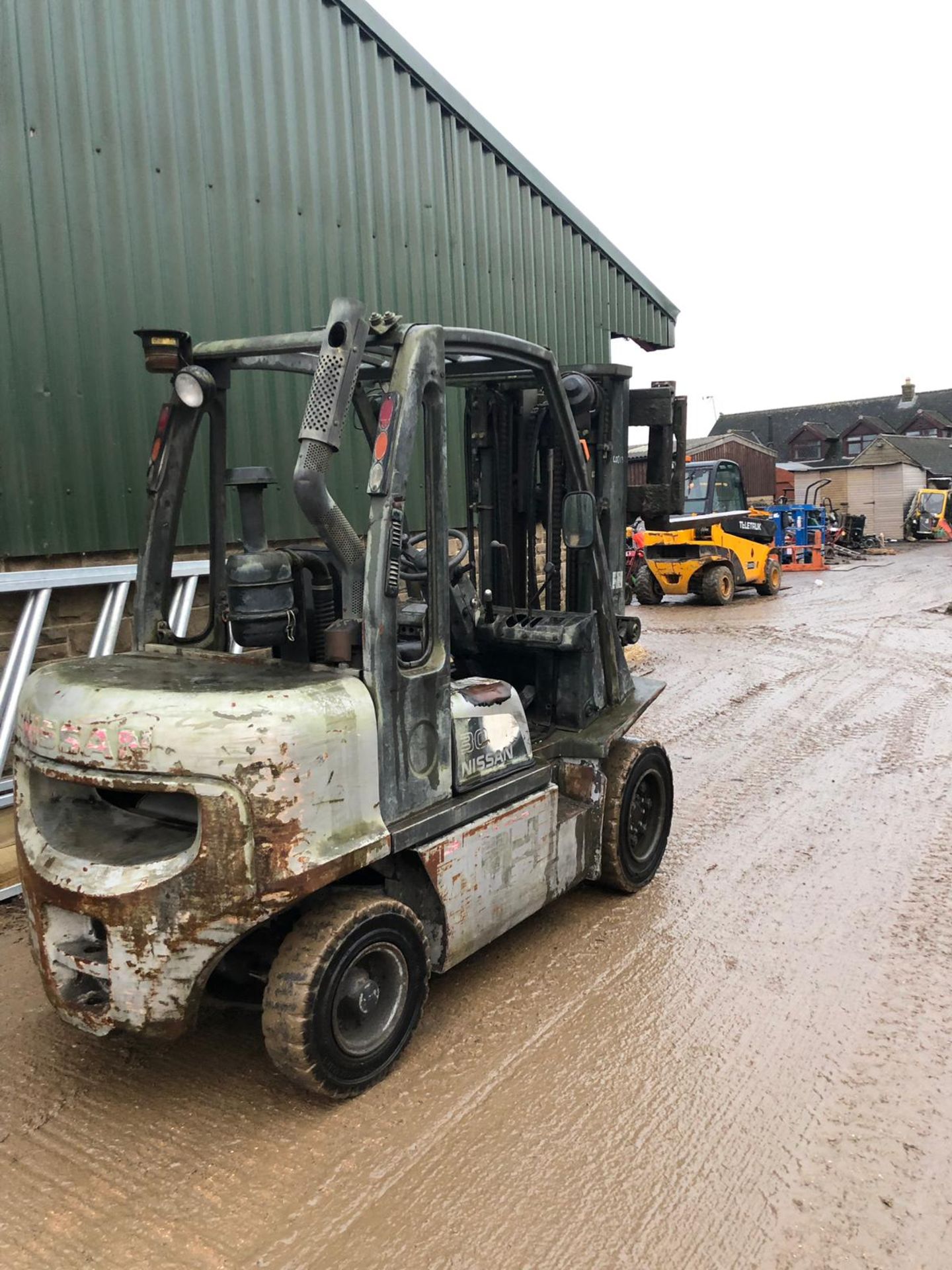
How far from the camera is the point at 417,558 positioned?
4.05m

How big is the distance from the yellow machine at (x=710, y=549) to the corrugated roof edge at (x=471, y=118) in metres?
5.71

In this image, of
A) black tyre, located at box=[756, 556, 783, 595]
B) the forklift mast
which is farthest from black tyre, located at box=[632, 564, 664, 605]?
the forklift mast

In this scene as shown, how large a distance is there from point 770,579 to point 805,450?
45.7m

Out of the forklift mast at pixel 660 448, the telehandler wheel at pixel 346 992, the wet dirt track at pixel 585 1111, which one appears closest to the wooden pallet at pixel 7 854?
the wet dirt track at pixel 585 1111

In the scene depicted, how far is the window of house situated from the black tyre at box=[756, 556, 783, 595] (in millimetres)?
44306

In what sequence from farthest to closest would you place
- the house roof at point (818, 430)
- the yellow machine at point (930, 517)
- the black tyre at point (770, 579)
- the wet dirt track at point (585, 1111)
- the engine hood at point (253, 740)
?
the house roof at point (818, 430)
the yellow machine at point (930, 517)
the black tyre at point (770, 579)
the engine hood at point (253, 740)
the wet dirt track at point (585, 1111)

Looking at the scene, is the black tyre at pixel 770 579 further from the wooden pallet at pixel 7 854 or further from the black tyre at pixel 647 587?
the wooden pallet at pixel 7 854

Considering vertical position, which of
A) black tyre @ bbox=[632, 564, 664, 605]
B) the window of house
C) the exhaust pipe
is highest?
the window of house

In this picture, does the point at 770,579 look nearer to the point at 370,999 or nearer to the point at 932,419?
the point at 370,999

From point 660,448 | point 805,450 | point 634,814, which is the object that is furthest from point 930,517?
point 634,814

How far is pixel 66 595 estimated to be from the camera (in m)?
5.70

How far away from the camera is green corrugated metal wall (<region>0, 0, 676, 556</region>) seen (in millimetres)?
5402

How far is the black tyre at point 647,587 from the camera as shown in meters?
18.2

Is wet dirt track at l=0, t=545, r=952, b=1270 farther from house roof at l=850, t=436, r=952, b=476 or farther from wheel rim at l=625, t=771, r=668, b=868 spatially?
house roof at l=850, t=436, r=952, b=476
